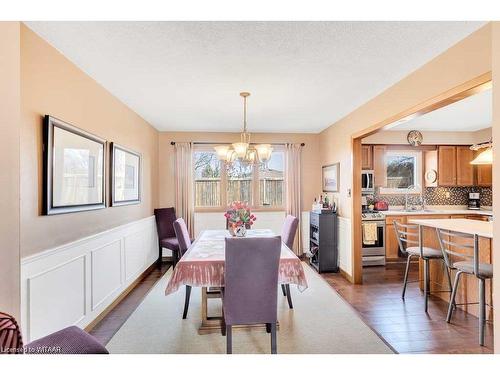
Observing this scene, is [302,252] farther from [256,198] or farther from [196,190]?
[196,190]

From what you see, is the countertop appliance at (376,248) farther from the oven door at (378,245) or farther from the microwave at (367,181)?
the microwave at (367,181)

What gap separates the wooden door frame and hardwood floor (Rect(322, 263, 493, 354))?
38 cm

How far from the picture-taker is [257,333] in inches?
96.3

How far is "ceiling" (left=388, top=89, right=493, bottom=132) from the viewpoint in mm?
3541

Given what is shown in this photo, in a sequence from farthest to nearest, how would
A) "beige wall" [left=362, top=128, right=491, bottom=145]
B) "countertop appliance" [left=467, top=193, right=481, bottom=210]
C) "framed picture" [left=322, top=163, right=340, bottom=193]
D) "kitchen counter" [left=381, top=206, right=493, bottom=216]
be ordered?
"countertop appliance" [left=467, top=193, right=481, bottom=210]
"beige wall" [left=362, top=128, right=491, bottom=145]
"kitchen counter" [left=381, top=206, right=493, bottom=216]
"framed picture" [left=322, top=163, right=340, bottom=193]

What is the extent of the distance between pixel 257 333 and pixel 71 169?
2.20 m

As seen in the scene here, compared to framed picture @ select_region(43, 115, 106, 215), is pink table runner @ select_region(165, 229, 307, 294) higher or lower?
lower

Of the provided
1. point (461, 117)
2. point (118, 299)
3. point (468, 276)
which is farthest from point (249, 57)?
point (461, 117)

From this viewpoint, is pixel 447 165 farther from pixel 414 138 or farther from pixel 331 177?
pixel 331 177

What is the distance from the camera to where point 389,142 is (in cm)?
525

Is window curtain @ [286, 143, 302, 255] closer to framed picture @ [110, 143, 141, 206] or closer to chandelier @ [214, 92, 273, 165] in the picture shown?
chandelier @ [214, 92, 273, 165]

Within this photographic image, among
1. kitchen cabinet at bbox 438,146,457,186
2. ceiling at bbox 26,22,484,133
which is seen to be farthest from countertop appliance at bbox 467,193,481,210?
ceiling at bbox 26,22,484,133
